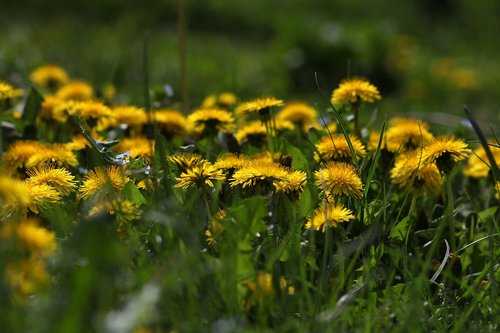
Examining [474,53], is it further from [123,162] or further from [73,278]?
[73,278]

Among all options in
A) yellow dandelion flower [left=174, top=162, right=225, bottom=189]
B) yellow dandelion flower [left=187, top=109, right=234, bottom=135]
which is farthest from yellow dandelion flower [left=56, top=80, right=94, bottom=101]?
yellow dandelion flower [left=174, top=162, right=225, bottom=189]

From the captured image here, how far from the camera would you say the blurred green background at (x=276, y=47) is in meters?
4.35

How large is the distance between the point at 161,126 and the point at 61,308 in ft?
3.93

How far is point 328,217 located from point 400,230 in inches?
9.5

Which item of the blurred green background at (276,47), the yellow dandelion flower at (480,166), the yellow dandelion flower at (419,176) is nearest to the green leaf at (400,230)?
the yellow dandelion flower at (419,176)

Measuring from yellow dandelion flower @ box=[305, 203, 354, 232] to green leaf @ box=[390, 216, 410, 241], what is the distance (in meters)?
0.17

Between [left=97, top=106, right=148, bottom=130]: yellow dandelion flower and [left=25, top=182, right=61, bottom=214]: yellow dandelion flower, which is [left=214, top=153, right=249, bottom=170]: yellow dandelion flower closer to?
[left=25, top=182, right=61, bottom=214]: yellow dandelion flower

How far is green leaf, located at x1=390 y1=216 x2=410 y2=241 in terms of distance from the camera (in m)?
1.65

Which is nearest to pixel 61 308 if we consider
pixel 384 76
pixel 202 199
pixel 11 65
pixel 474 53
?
pixel 202 199

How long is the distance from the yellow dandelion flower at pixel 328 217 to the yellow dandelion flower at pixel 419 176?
0.22 metres

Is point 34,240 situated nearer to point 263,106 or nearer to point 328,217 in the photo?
point 328,217

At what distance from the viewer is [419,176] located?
168 cm

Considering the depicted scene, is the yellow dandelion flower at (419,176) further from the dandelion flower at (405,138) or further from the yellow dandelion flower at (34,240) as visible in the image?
the yellow dandelion flower at (34,240)

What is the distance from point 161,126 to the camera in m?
2.16
